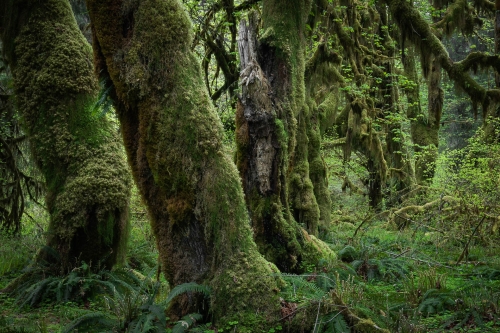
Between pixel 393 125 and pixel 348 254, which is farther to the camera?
pixel 393 125

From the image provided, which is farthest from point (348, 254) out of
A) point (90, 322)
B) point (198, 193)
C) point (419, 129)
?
point (419, 129)

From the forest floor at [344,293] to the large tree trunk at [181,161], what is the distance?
0.37m

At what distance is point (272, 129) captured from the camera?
21.7 ft

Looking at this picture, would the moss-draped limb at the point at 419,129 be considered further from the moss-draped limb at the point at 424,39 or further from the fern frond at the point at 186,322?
the fern frond at the point at 186,322

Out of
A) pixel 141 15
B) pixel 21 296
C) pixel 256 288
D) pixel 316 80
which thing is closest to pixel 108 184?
pixel 21 296

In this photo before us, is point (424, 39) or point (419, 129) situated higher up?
point (424, 39)

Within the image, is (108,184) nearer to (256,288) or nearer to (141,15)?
(141,15)

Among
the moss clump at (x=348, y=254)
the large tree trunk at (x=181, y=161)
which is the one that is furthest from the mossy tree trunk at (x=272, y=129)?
the large tree trunk at (x=181, y=161)

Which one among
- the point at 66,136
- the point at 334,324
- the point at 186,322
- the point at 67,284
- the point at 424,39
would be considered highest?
the point at 424,39

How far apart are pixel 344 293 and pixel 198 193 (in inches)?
66.2

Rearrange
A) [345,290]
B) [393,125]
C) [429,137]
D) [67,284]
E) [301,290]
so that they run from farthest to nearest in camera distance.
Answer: [393,125] → [429,137] → [67,284] → [301,290] → [345,290]

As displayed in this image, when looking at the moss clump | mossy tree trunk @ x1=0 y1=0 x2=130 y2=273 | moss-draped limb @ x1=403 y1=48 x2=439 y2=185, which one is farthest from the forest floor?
moss-draped limb @ x1=403 y1=48 x2=439 y2=185

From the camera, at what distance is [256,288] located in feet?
Answer: 14.1

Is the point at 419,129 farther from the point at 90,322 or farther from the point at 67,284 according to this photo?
the point at 90,322
